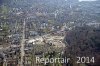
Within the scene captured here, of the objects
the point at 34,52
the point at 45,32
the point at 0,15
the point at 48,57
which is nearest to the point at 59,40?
the point at 45,32

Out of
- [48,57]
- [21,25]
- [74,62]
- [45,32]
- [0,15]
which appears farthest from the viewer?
[0,15]

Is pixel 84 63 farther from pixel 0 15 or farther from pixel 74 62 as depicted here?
pixel 0 15

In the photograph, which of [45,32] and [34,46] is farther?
[45,32]

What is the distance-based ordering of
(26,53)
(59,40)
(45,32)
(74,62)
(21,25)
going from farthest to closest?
(21,25) → (45,32) → (59,40) → (26,53) → (74,62)

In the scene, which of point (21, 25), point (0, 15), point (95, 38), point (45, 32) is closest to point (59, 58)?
point (95, 38)

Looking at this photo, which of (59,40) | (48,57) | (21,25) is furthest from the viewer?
(21,25)

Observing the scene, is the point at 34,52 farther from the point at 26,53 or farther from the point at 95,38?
the point at 95,38
